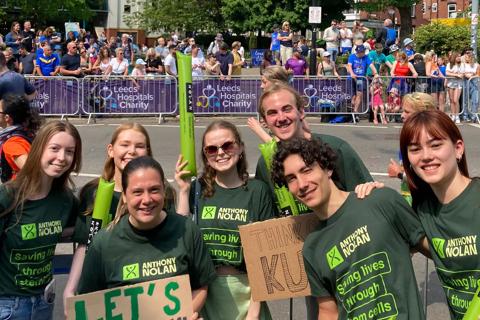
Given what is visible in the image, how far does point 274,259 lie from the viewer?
149 inches

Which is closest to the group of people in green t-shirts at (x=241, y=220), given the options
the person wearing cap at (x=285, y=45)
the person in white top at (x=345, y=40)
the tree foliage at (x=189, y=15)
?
the person wearing cap at (x=285, y=45)

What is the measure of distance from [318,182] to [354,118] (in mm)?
14711

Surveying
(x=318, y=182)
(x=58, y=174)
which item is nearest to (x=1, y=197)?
(x=58, y=174)

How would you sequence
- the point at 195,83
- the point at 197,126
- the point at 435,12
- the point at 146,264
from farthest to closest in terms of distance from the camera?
the point at 435,12, the point at 195,83, the point at 197,126, the point at 146,264

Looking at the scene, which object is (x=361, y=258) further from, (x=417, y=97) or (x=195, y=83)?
(x=195, y=83)

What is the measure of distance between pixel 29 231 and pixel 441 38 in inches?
1207

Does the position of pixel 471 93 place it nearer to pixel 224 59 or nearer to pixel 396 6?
pixel 224 59

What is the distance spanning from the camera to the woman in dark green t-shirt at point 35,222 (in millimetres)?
3719

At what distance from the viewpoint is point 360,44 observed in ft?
61.0

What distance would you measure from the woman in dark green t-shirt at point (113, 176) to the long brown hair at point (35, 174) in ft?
0.57

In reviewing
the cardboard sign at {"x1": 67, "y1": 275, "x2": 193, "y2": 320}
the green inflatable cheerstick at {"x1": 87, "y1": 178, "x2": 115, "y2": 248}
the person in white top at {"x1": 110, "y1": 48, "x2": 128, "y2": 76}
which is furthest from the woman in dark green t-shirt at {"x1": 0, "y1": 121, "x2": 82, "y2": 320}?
the person in white top at {"x1": 110, "y1": 48, "x2": 128, "y2": 76}

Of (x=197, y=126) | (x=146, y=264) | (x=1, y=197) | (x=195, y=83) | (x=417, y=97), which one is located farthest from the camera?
(x=195, y=83)

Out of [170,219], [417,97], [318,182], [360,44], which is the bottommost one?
[170,219]

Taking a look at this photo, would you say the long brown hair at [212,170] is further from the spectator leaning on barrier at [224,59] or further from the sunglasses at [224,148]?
the spectator leaning on barrier at [224,59]
